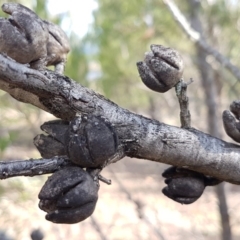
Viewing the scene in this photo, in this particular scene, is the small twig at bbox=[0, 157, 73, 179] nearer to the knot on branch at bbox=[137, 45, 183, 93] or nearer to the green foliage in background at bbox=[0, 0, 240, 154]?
the knot on branch at bbox=[137, 45, 183, 93]

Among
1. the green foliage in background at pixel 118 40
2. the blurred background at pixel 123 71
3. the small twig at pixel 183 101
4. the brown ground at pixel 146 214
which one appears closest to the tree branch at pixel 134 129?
the small twig at pixel 183 101

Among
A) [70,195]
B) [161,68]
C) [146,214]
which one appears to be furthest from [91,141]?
[146,214]

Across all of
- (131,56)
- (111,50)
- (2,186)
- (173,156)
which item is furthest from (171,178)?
(131,56)

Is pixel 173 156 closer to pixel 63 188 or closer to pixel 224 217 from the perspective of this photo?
pixel 63 188

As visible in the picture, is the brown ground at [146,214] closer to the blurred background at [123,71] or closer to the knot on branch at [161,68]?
the blurred background at [123,71]

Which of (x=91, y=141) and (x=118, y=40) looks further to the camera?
(x=118, y=40)

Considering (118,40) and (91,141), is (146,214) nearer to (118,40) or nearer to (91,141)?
(118,40)
